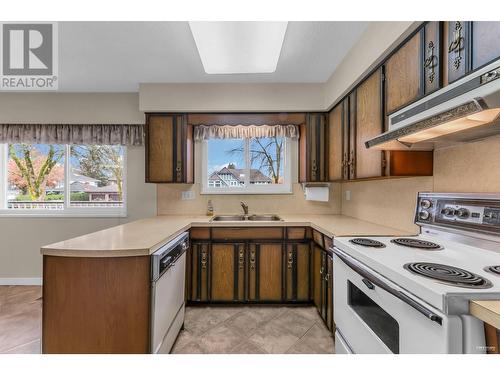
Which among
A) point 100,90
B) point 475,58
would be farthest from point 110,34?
point 475,58

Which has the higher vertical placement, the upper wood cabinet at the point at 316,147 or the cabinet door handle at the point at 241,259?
the upper wood cabinet at the point at 316,147

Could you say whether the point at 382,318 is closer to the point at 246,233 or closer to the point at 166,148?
the point at 246,233

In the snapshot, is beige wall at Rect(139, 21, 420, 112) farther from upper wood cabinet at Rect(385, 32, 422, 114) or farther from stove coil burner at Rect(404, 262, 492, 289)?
stove coil burner at Rect(404, 262, 492, 289)

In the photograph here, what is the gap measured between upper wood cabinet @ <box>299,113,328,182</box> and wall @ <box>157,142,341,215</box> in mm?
342

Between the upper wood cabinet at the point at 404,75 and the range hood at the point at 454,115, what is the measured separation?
0.14m

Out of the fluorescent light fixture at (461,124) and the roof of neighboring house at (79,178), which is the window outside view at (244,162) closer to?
the roof of neighboring house at (79,178)

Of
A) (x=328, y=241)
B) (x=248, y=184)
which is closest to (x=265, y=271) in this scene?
(x=328, y=241)

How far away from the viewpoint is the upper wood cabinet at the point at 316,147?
2664mm

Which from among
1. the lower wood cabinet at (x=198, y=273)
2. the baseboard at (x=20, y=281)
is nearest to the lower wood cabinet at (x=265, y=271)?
the lower wood cabinet at (x=198, y=273)

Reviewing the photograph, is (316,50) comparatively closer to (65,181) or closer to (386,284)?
(386,284)

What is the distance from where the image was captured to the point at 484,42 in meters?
0.94

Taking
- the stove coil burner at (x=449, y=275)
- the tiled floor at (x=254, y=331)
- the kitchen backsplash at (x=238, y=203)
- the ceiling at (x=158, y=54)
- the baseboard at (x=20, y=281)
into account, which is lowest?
the tiled floor at (x=254, y=331)
